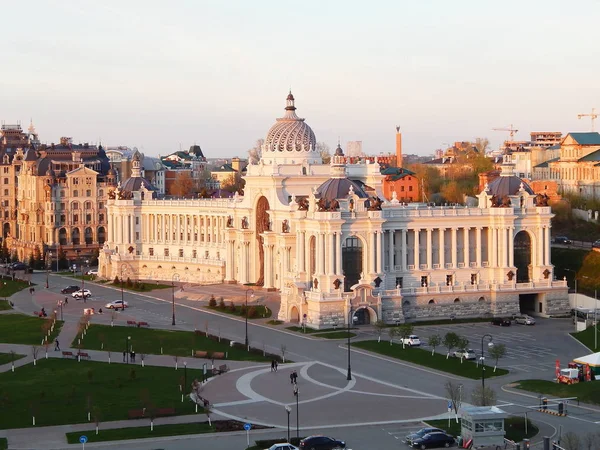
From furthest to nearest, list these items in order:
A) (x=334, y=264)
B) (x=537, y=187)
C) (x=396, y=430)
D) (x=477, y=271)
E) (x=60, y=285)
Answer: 1. (x=537, y=187)
2. (x=60, y=285)
3. (x=477, y=271)
4. (x=334, y=264)
5. (x=396, y=430)

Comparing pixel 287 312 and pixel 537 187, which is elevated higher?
pixel 537 187

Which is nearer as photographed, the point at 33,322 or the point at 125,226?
the point at 33,322

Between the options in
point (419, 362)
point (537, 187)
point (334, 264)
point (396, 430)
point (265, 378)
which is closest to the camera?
point (396, 430)

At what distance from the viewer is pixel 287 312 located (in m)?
101

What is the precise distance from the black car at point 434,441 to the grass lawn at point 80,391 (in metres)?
14.4

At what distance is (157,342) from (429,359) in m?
21.3

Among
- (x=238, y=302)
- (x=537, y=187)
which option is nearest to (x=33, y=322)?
(x=238, y=302)

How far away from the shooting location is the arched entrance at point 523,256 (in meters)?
107

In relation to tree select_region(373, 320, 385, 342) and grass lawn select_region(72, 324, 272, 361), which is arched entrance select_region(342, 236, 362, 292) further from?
grass lawn select_region(72, 324, 272, 361)

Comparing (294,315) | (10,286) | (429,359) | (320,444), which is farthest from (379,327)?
(10,286)

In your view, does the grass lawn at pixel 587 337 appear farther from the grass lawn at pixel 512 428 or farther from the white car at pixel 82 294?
the white car at pixel 82 294

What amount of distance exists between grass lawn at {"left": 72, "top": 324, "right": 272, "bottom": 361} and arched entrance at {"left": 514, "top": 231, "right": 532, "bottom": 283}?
30.6 meters

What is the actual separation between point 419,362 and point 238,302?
32992 millimetres

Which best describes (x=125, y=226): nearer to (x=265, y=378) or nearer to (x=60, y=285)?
(x=60, y=285)
